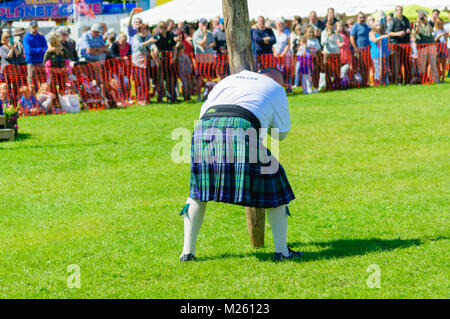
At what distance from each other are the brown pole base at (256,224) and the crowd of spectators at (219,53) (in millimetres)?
9330

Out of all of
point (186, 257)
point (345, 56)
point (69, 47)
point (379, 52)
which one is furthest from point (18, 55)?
point (186, 257)

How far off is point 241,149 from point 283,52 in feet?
40.4

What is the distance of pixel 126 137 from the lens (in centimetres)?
1061

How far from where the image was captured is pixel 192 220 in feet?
15.8

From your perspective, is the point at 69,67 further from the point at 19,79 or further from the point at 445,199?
the point at 445,199

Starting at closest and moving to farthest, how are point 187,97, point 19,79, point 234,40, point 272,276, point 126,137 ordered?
point 272,276, point 234,40, point 126,137, point 19,79, point 187,97

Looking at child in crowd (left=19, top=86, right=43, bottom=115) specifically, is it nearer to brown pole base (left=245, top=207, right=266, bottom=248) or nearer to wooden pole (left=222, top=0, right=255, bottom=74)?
wooden pole (left=222, top=0, right=255, bottom=74)

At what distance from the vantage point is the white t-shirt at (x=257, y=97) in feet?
15.2

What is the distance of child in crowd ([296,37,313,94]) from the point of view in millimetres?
16203

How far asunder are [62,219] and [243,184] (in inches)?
90.8

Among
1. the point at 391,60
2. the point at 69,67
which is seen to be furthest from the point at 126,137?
the point at 391,60

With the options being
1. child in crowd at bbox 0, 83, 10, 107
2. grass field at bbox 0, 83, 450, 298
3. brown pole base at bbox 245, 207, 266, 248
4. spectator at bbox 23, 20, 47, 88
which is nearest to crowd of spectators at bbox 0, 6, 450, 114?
spectator at bbox 23, 20, 47, 88

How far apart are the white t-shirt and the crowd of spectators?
31.6ft
